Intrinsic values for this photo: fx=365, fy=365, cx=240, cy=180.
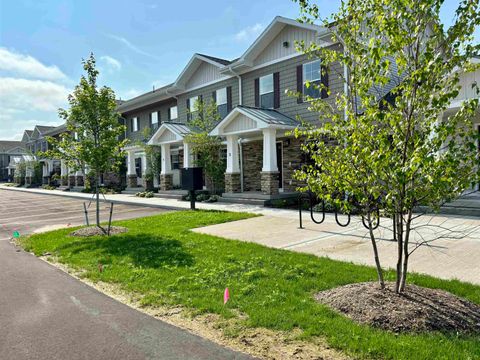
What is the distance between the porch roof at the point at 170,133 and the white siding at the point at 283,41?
5603mm

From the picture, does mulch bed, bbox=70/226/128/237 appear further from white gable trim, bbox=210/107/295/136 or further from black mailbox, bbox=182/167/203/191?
white gable trim, bbox=210/107/295/136

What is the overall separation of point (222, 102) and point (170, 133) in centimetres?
358

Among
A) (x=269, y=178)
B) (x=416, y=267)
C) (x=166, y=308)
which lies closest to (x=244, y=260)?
(x=166, y=308)

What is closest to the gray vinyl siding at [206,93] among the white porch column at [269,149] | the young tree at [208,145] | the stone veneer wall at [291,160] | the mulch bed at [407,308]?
the young tree at [208,145]

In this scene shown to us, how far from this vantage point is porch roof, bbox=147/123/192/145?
2072 cm

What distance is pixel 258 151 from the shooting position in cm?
1992

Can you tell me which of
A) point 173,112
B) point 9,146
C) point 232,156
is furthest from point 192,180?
point 9,146

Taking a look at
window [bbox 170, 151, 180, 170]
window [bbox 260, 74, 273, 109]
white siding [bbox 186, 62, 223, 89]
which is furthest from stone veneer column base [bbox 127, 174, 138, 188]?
window [bbox 260, 74, 273, 109]

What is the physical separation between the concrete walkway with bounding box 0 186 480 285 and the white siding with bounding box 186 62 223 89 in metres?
12.2

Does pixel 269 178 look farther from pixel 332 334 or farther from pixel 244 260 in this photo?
pixel 332 334

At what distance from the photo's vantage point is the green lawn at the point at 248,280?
138 inches

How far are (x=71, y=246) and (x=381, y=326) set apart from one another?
7244 millimetres

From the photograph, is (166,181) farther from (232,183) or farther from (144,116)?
(144,116)

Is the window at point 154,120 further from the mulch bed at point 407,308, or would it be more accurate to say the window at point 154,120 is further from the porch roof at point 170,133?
the mulch bed at point 407,308
